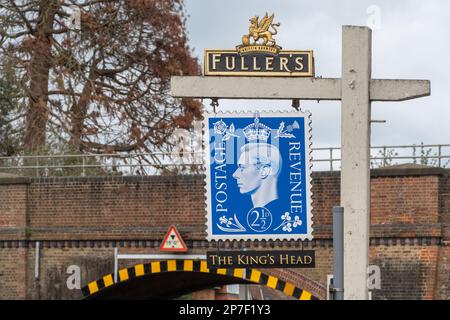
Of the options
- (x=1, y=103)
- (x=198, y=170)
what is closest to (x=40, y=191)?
(x=198, y=170)

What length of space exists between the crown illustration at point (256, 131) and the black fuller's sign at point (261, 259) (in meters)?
6.09

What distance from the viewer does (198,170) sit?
29.5 m

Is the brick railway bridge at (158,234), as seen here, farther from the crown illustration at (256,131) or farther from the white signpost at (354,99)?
the white signpost at (354,99)

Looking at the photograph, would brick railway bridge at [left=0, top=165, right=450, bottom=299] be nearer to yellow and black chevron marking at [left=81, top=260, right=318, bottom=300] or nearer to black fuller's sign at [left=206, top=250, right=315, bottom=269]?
yellow and black chevron marking at [left=81, top=260, right=318, bottom=300]

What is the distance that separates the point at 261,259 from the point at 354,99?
8.07m

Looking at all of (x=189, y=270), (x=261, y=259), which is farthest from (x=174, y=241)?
(x=261, y=259)

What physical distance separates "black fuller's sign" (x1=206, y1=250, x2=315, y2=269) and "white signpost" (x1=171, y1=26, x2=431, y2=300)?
6969 millimetres

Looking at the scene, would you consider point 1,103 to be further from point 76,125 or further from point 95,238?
point 95,238

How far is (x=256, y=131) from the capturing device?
2166cm

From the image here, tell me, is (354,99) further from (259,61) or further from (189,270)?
(189,270)

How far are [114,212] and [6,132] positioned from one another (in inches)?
484

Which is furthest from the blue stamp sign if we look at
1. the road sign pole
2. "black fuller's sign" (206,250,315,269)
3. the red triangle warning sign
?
the red triangle warning sign

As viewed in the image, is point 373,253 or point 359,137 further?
point 373,253

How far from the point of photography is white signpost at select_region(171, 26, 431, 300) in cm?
2014
